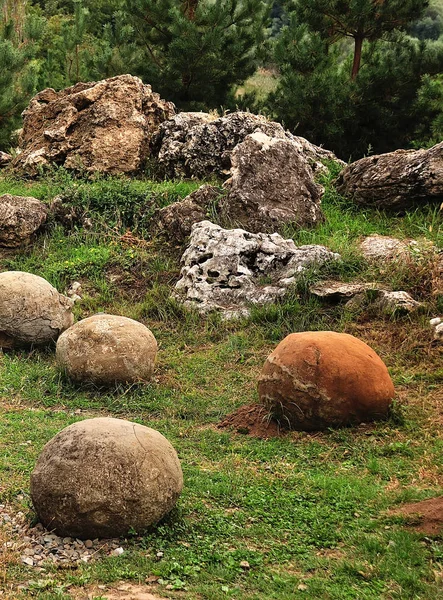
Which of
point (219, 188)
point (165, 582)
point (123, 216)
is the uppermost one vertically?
point (165, 582)

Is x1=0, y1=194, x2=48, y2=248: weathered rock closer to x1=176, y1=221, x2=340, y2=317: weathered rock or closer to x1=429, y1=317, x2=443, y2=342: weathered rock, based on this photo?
x1=176, y1=221, x2=340, y2=317: weathered rock

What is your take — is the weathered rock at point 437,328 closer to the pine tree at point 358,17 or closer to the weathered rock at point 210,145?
the weathered rock at point 210,145

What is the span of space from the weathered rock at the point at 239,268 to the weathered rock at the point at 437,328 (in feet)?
5.50

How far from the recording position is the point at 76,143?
504 inches

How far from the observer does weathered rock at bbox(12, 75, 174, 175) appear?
1253 centimetres

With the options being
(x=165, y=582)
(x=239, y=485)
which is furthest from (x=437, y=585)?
(x=239, y=485)

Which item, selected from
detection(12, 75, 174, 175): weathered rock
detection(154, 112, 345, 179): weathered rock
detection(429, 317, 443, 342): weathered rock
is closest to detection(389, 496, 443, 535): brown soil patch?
detection(429, 317, 443, 342): weathered rock

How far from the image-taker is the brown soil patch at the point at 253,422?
6.41 meters

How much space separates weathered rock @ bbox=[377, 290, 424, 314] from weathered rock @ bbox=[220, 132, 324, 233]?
2.38 metres

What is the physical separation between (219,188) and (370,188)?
215cm

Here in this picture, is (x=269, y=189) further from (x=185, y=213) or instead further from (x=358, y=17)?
(x=358, y=17)

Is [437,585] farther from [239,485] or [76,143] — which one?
[76,143]

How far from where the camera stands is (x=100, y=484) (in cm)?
437

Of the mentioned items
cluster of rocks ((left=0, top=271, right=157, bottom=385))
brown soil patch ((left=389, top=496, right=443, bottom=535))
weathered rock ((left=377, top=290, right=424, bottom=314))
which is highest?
brown soil patch ((left=389, top=496, right=443, bottom=535))
